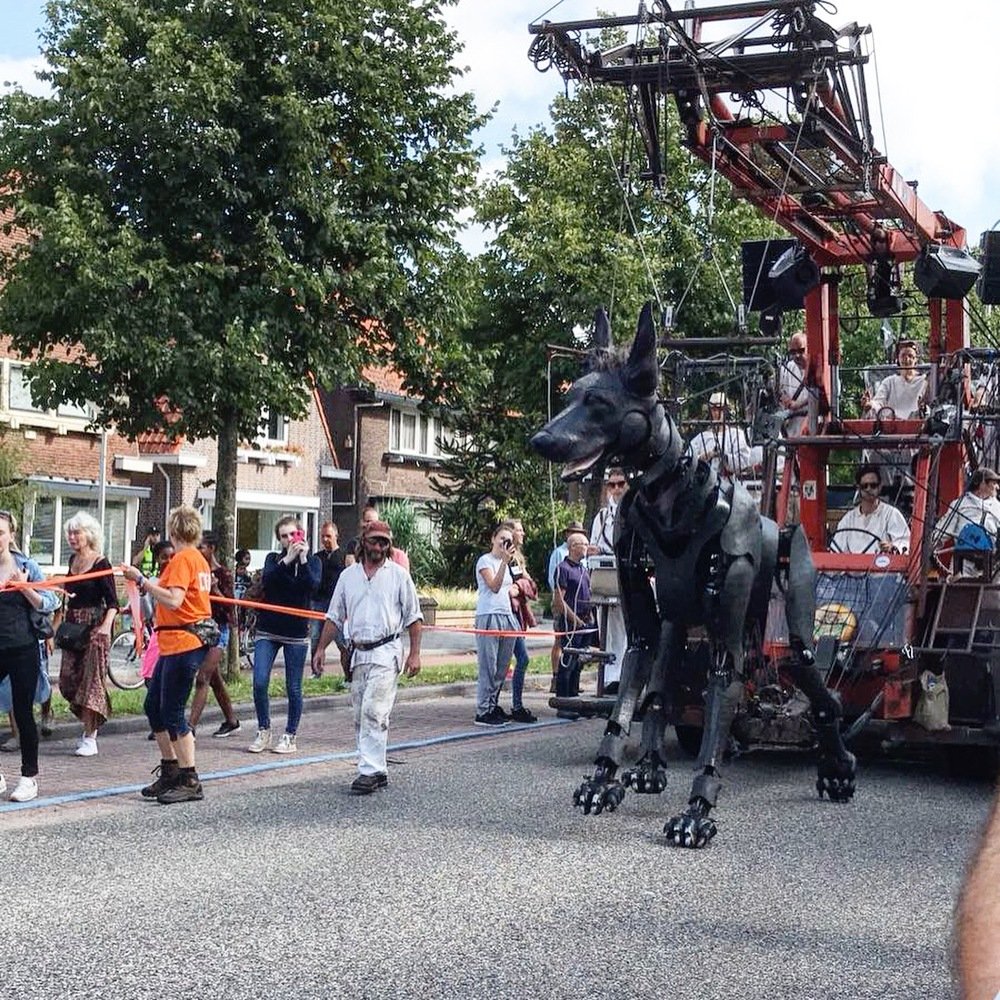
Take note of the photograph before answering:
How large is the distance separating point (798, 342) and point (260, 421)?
22.1 ft

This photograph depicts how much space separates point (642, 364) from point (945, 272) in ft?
14.9

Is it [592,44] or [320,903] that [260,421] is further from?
[320,903]

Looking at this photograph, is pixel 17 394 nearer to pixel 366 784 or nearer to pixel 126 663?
pixel 126 663

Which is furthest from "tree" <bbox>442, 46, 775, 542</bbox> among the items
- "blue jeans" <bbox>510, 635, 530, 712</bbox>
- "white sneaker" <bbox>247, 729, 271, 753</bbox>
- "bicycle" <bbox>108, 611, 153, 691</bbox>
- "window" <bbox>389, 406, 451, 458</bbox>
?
"white sneaker" <bbox>247, 729, 271, 753</bbox>

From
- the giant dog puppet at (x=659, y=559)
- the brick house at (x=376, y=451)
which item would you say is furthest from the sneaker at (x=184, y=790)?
the brick house at (x=376, y=451)

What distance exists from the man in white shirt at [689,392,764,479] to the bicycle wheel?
271 inches

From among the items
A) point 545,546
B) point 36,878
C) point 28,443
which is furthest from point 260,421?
point 545,546

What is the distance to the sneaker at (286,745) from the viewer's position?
11883mm

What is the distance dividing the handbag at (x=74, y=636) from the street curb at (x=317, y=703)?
1.37 m

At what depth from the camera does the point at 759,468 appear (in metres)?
12.1

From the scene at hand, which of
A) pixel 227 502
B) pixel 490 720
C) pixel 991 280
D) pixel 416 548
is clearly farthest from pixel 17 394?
pixel 991 280

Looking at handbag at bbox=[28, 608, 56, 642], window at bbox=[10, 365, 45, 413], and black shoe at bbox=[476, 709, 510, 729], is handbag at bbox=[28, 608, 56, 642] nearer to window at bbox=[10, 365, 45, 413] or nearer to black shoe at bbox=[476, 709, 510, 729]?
black shoe at bbox=[476, 709, 510, 729]

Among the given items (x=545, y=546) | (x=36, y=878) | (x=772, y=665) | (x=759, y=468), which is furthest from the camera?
(x=545, y=546)

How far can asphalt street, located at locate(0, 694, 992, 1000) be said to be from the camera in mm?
5367
